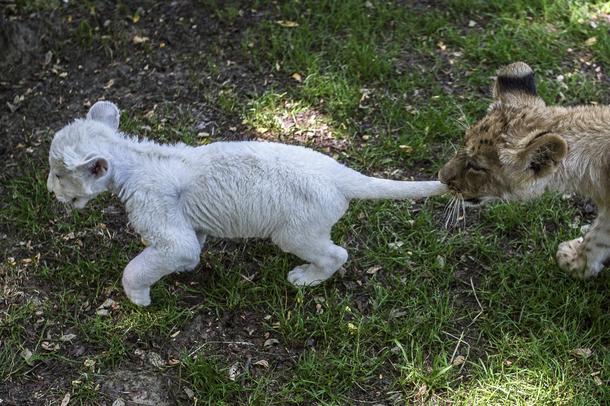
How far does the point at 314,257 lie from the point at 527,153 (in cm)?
146

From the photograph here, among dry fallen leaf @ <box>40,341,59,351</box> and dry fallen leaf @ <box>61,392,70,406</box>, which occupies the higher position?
dry fallen leaf @ <box>40,341,59,351</box>

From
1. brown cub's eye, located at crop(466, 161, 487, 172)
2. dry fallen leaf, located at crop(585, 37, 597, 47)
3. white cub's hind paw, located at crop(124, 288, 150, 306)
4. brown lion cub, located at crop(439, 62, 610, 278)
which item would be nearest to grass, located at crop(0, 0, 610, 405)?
white cub's hind paw, located at crop(124, 288, 150, 306)

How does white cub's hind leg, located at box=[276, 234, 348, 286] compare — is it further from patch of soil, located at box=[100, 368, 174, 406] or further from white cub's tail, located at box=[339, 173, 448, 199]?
patch of soil, located at box=[100, 368, 174, 406]

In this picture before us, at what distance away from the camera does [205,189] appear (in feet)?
14.8

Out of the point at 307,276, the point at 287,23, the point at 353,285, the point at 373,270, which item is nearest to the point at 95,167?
the point at 307,276

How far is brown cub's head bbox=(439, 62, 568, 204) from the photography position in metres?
4.25

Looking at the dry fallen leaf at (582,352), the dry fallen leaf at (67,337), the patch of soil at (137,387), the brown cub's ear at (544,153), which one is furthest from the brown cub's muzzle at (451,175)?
the dry fallen leaf at (67,337)

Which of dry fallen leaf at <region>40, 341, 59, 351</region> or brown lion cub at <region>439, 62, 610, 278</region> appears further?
dry fallen leaf at <region>40, 341, 59, 351</region>

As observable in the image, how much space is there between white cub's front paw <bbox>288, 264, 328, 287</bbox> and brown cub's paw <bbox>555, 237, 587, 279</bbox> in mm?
1662

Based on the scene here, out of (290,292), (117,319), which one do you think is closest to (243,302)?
(290,292)

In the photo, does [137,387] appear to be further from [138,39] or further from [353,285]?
[138,39]

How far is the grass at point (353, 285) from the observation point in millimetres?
4586

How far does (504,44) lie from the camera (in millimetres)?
6945

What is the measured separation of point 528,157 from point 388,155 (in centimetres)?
194
